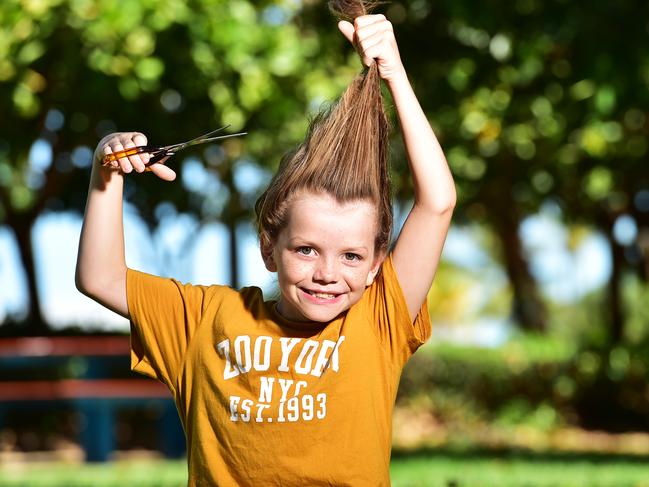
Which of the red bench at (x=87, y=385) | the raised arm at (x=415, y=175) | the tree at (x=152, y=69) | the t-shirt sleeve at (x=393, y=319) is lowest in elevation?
the red bench at (x=87, y=385)

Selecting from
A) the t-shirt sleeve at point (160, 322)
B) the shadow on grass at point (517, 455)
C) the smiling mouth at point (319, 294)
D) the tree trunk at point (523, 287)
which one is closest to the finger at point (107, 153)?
the t-shirt sleeve at point (160, 322)

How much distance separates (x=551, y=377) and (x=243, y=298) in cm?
1334

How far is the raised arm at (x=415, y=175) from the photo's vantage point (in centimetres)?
273

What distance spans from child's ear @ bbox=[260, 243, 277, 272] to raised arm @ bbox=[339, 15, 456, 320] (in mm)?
295

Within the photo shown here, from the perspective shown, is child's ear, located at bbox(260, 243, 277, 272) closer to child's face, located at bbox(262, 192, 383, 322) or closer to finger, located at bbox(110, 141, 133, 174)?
child's face, located at bbox(262, 192, 383, 322)

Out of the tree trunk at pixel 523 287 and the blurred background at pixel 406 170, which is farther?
the tree trunk at pixel 523 287

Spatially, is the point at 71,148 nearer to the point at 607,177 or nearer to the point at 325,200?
the point at 607,177

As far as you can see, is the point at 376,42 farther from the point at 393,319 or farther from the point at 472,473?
the point at 472,473

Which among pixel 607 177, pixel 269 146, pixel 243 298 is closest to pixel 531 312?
pixel 269 146

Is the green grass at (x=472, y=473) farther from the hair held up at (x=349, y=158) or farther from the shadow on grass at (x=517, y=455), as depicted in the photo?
the hair held up at (x=349, y=158)

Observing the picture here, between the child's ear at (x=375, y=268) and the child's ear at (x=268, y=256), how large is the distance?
9.1 inches

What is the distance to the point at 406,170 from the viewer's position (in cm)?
1130

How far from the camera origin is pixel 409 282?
9.18ft

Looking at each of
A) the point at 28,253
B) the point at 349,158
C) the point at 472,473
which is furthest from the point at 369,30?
the point at 28,253
